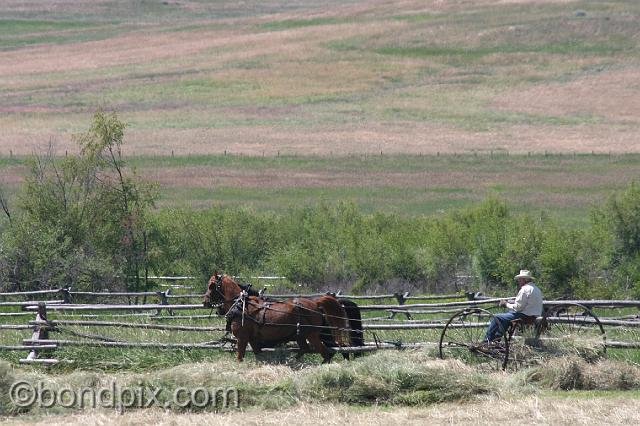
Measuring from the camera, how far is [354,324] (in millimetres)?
16641

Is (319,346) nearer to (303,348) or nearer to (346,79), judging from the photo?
(303,348)

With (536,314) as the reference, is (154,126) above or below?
below

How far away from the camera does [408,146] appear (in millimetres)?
67312

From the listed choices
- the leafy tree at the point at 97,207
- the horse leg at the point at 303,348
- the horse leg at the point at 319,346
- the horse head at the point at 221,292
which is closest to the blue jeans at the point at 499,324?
the horse leg at the point at 319,346

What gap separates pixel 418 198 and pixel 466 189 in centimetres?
292

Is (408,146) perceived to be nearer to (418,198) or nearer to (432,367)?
(418,198)

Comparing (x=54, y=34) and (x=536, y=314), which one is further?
(x=54, y=34)

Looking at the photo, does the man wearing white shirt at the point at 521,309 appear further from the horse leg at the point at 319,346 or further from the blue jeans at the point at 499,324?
the horse leg at the point at 319,346

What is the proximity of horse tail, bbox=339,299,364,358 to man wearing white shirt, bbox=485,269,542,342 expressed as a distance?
1.83 m

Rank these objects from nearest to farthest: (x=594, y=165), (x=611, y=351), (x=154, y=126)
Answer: (x=611, y=351)
(x=594, y=165)
(x=154, y=126)

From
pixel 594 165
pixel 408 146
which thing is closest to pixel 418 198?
pixel 594 165

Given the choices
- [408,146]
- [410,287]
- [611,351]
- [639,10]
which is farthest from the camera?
[639,10]

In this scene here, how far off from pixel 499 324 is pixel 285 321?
112 inches

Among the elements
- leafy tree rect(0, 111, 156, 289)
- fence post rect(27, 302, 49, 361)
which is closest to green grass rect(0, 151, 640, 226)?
leafy tree rect(0, 111, 156, 289)
